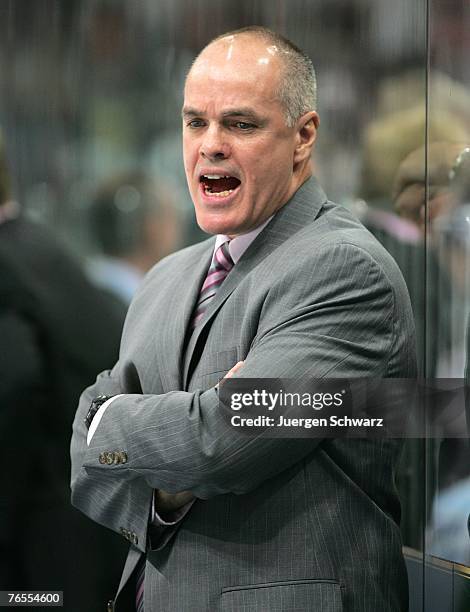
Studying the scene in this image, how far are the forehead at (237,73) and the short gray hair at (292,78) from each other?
2cm

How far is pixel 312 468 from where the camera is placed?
6.46 ft

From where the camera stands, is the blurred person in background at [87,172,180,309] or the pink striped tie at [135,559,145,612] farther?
the blurred person in background at [87,172,180,309]

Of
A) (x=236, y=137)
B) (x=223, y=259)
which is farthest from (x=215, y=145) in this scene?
(x=223, y=259)

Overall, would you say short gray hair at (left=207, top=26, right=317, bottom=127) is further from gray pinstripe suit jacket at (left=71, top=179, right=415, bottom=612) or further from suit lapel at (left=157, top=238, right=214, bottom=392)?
suit lapel at (left=157, top=238, right=214, bottom=392)

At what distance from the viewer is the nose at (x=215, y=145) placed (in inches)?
79.4

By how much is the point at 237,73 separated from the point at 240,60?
0.04 m

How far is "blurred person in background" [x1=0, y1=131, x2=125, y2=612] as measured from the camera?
2328mm

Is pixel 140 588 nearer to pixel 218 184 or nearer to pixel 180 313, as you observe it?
pixel 180 313

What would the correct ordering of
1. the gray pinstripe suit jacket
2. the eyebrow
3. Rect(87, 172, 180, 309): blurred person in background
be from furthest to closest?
1. Rect(87, 172, 180, 309): blurred person in background
2. the eyebrow
3. the gray pinstripe suit jacket

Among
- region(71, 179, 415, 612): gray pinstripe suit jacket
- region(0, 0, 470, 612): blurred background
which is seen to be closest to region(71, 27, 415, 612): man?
region(71, 179, 415, 612): gray pinstripe suit jacket

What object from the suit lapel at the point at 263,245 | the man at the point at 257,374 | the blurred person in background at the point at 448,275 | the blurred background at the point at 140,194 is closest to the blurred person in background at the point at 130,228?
the blurred background at the point at 140,194

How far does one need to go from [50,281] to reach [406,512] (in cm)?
99

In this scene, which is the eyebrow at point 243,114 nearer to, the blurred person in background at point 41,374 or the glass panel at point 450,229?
the glass panel at point 450,229

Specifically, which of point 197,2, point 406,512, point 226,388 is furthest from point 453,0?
point 406,512
